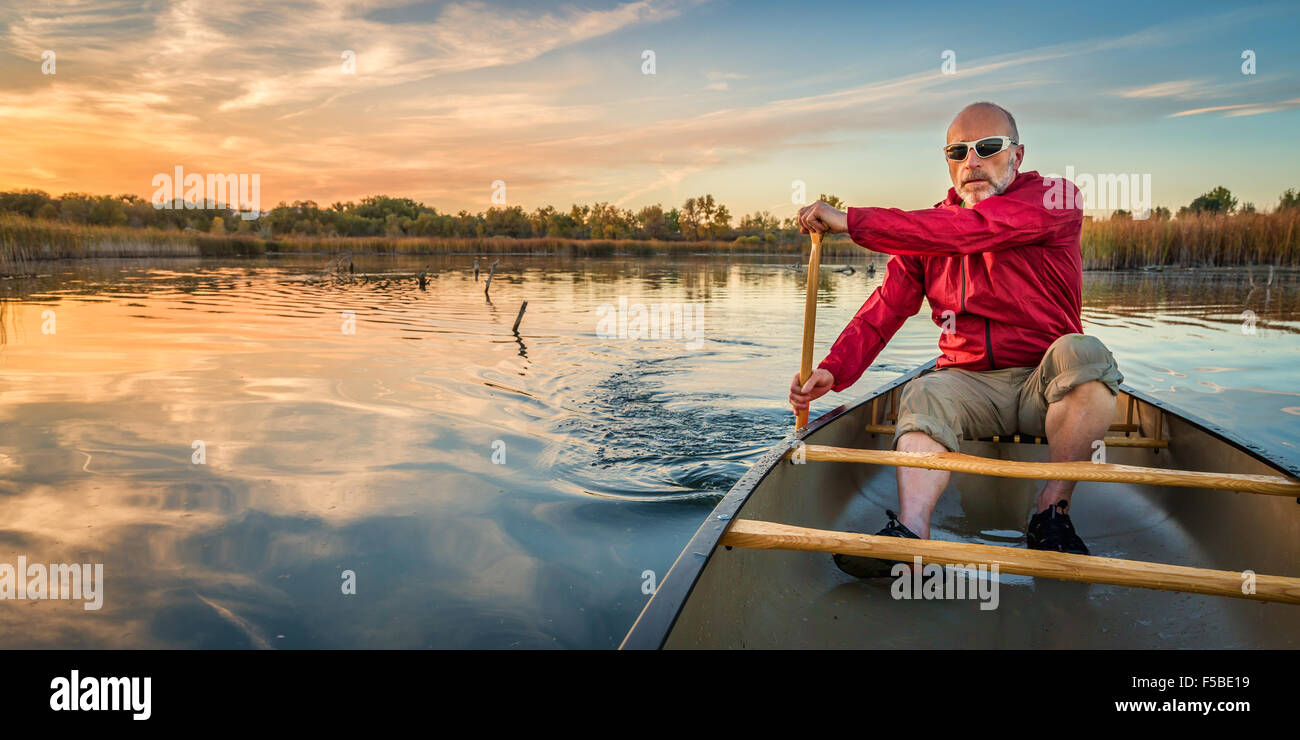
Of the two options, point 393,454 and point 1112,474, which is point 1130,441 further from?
point 393,454

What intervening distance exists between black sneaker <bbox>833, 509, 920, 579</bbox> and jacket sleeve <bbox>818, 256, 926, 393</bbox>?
2.74 feet

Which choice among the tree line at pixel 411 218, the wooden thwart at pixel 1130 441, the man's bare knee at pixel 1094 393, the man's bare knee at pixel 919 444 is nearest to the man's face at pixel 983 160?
the man's bare knee at pixel 1094 393

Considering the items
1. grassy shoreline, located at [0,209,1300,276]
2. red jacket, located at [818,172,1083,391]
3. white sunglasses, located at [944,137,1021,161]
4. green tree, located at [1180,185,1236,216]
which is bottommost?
red jacket, located at [818,172,1083,391]

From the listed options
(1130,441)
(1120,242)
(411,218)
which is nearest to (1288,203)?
(1120,242)

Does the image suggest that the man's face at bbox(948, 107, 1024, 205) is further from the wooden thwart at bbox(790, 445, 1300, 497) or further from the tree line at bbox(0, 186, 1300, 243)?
the tree line at bbox(0, 186, 1300, 243)

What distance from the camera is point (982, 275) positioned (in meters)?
2.87

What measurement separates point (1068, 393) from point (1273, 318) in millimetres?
12648

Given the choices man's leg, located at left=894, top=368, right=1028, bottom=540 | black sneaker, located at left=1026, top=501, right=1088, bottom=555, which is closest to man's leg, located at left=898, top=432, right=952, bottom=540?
man's leg, located at left=894, top=368, right=1028, bottom=540

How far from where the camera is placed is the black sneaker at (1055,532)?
8.14ft

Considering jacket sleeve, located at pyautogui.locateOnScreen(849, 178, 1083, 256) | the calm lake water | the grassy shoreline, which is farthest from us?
the grassy shoreline

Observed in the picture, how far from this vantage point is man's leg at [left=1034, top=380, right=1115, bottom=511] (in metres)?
2.51

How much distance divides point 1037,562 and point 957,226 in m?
1.25
